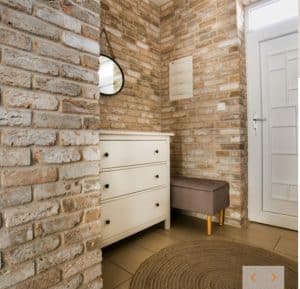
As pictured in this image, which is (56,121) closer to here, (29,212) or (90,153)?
(90,153)

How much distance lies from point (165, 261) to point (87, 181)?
3.17 ft

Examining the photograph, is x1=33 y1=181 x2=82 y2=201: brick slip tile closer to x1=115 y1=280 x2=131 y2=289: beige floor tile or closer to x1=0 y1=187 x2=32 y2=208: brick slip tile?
x1=0 y1=187 x2=32 y2=208: brick slip tile

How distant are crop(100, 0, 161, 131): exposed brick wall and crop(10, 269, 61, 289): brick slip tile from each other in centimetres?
153

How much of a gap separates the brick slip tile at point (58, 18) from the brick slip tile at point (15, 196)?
2.45 feet

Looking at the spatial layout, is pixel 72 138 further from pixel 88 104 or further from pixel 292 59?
pixel 292 59

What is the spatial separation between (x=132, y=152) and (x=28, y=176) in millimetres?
1019

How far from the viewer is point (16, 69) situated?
901 mm

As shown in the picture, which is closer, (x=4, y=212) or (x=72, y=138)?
(x=4, y=212)

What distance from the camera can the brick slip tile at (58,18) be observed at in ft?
3.21

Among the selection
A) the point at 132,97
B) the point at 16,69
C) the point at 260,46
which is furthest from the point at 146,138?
the point at 260,46

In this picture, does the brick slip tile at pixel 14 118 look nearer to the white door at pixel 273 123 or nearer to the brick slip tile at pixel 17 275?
the brick slip tile at pixel 17 275

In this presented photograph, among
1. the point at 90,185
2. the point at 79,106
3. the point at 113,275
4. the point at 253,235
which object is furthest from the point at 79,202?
the point at 253,235

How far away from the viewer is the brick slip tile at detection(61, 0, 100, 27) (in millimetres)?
1066

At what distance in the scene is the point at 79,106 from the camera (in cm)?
112
